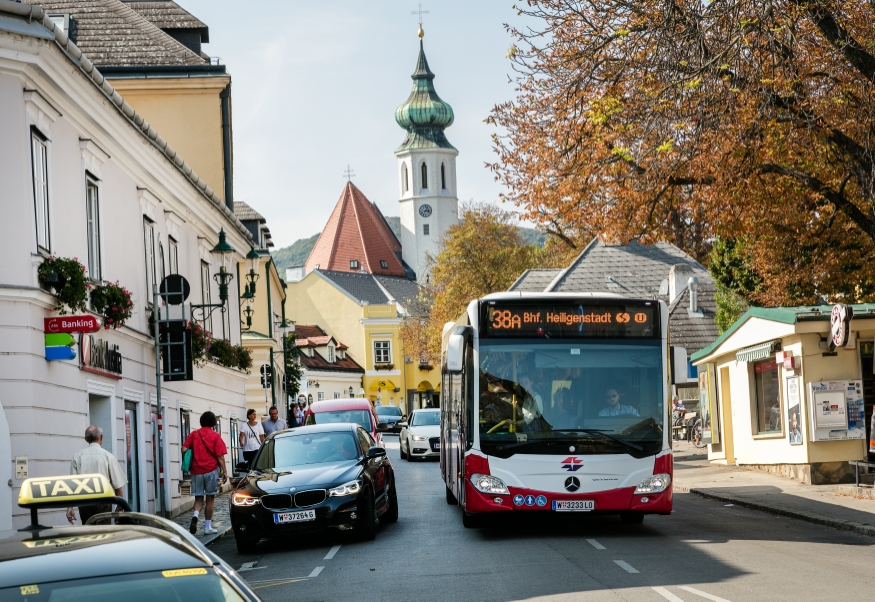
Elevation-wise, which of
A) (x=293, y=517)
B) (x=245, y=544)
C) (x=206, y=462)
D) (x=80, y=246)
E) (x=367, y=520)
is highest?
(x=80, y=246)

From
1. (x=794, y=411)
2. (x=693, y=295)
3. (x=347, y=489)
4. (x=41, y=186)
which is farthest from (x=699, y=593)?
(x=693, y=295)

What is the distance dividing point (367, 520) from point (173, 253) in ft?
36.6

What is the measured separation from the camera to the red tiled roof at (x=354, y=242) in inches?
4931

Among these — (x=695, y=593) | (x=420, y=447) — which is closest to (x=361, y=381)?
(x=420, y=447)

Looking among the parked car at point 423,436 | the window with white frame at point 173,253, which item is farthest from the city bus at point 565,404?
the parked car at point 423,436

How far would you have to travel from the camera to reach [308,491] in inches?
629

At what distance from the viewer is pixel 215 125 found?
1387 inches

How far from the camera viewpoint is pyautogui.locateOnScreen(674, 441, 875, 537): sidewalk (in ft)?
56.0

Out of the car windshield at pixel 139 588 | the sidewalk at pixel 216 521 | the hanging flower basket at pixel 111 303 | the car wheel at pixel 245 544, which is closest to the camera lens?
the car windshield at pixel 139 588

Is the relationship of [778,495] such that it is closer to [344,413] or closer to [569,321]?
[569,321]

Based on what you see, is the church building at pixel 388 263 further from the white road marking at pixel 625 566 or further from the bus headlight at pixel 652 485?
the white road marking at pixel 625 566

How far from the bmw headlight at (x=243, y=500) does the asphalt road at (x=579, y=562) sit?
69cm

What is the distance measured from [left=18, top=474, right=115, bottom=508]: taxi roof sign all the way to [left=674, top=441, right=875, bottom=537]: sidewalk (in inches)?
452

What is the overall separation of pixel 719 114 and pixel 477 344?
618 cm
